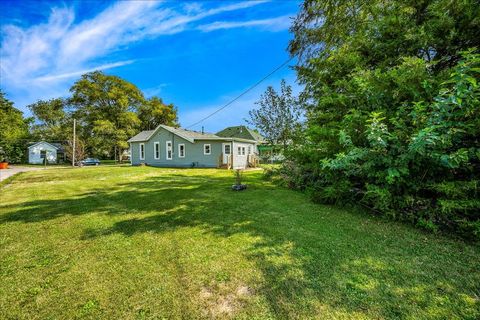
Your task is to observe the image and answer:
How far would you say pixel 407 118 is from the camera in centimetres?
398

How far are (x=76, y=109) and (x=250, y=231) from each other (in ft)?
129

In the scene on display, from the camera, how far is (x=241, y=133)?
105 feet

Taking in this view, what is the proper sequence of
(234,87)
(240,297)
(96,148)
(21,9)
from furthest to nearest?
(96,148)
(234,87)
(21,9)
(240,297)

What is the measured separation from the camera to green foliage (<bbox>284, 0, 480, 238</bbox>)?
10.6 ft

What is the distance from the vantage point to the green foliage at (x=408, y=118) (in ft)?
10.6

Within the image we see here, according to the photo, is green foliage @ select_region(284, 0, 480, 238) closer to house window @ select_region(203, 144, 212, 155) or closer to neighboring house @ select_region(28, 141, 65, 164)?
house window @ select_region(203, 144, 212, 155)

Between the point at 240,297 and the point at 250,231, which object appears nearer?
the point at 240,297

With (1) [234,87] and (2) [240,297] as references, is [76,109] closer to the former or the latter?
(1) [234,87]

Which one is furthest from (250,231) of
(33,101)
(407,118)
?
(33,101)

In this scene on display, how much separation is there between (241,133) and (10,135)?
1330 inches

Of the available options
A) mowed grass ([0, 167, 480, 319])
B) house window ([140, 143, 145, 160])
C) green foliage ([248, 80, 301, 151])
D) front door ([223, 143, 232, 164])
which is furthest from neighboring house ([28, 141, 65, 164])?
mowed grass ([0, 167, 480, 319])

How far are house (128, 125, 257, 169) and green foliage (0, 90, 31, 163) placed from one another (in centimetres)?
2109

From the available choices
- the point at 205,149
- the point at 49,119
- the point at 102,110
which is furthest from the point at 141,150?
the point at 49,119

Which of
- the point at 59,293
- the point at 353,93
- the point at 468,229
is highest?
the point at 353,93
